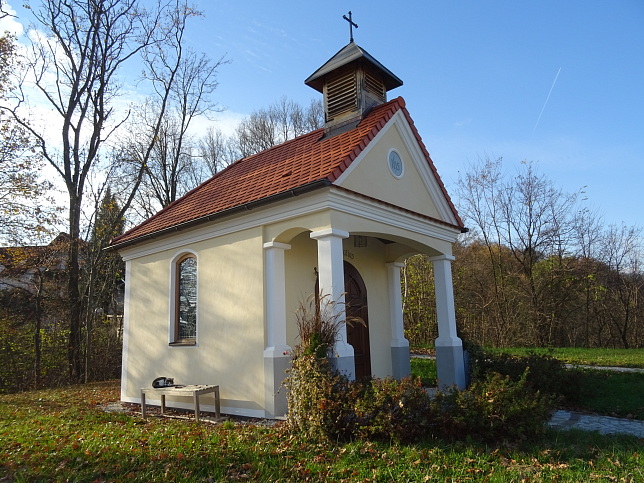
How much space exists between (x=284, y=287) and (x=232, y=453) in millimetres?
3495

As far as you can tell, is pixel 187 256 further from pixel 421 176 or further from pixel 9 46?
pixel 9 46

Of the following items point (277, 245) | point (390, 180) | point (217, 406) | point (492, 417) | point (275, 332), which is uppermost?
point (390, 180)

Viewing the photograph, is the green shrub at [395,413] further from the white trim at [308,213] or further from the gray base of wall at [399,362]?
the gray base of wall at [399,362]

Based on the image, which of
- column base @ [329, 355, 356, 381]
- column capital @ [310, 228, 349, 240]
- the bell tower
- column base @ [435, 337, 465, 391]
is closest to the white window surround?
column capital @ [310, 228, 349, 240]

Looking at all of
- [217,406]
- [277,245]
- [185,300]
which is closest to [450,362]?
[277,245]

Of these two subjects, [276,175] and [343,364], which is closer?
[343,364]

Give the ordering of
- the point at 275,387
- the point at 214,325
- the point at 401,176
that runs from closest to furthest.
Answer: the point at 275,387 < the point at 214,325 < the point at 401,176

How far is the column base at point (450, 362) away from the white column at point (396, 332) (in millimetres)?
1107

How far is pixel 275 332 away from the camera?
838cm

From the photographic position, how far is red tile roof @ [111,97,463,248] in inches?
333

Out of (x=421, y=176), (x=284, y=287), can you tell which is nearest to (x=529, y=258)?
(x=421, y=176)

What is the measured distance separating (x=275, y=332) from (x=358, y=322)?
8.93 ft

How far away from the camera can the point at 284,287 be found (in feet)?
28.7

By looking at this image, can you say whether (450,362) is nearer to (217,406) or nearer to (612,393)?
(612,393)
